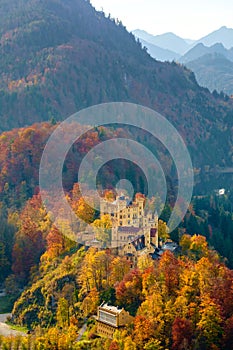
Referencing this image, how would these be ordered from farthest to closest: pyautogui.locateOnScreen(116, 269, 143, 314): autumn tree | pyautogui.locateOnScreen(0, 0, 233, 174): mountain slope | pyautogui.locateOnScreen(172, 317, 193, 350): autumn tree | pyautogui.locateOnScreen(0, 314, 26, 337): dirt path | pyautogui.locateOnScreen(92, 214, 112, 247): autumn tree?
pyautogui.locateOnScreen(0, 0, 233, 174): mountain slope
pyautogui.locateOnScreen(92, 214, 112, 247): autumn tree
pyautogui.locateOnScreen(0, 314, 26, 337): dirt path
pyautogui.locateOnScreen(116, 269, 143, 314): autumn tree
pyautogui.locateOnScreen(172, 317, 193, 350): autumn tree

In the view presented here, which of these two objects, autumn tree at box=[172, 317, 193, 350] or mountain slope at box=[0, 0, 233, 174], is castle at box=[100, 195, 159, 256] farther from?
mountain slope at box=[0, 0, 233, 174]

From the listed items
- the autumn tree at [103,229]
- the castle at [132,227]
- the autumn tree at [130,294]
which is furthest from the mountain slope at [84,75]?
the autumn tree at [130,294]

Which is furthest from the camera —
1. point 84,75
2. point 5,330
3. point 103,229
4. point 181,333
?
point 84,75

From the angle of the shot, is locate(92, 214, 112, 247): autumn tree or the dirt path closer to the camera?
the dirt path

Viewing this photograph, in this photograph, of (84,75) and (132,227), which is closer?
(132,227)

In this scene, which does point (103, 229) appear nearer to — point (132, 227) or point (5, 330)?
point (132, 227)

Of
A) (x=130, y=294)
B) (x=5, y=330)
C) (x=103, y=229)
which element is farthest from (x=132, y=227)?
(x=5, y=330)

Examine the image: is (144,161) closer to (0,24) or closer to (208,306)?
(208,306)

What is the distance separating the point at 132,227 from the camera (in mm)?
49969

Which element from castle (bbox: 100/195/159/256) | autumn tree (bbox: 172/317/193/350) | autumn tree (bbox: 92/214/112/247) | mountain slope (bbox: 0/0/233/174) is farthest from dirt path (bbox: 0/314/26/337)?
mountain slope (bbox: 0/0/233/174)

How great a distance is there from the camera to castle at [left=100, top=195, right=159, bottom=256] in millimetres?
49094

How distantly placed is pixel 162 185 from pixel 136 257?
2736cm

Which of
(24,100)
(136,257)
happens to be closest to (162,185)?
(136,257)

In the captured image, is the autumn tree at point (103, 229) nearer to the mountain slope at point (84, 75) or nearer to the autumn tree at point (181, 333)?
the autumn tree at point (181, 333)
